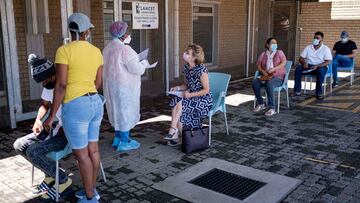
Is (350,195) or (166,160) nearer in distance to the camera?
(350,195)

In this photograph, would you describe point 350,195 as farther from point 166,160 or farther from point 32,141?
point 32,141

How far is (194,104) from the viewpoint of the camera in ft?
15.6

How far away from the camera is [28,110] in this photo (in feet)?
19.8

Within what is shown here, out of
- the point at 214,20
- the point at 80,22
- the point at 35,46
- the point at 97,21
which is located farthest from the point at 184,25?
the point at 80,22

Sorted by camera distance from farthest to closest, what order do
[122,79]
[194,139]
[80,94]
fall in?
[194,139], [122,79], [80,94]

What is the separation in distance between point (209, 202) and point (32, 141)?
170 cm

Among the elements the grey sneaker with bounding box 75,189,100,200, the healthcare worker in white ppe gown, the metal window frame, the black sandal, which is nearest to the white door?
the healthcare worker in white ppe gown

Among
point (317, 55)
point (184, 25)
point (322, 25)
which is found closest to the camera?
point (317, 55)

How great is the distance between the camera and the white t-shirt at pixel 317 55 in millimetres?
7496

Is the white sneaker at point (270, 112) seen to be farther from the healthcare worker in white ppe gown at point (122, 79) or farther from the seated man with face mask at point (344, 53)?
the seated man with face mask at point (344, 53)

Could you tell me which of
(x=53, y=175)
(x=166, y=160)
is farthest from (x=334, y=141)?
(x=53, y=175)

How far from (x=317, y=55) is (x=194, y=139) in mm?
4274

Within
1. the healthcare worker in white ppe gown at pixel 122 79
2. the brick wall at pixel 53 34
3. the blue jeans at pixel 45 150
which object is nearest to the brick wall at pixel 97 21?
the brick wall at pixel 53 34

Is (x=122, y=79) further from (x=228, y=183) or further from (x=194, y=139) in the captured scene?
(x=228, y=183)
